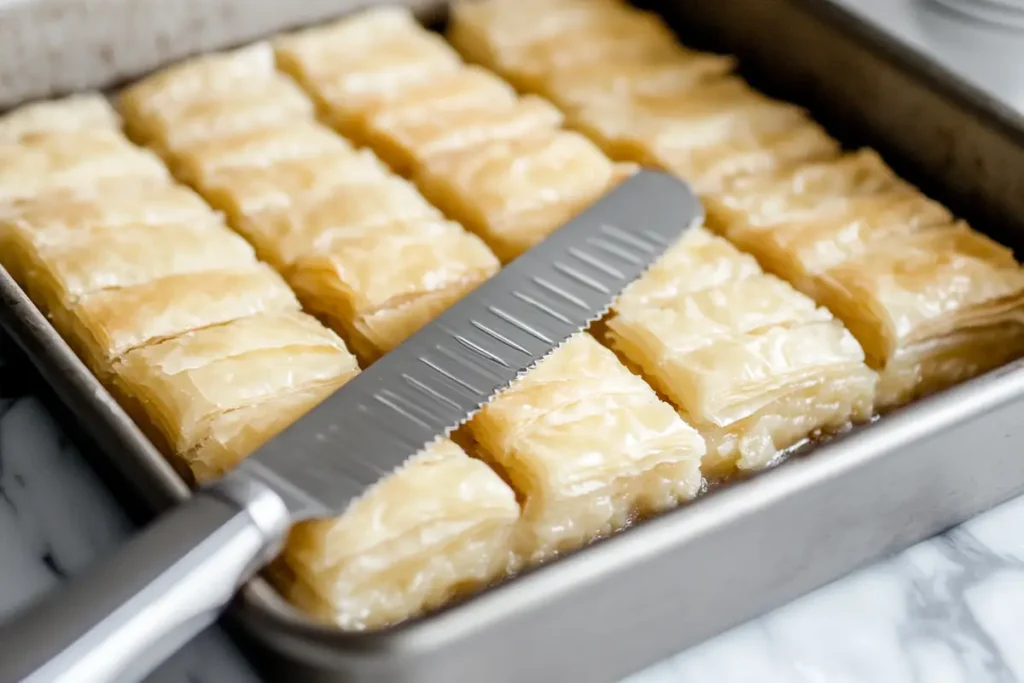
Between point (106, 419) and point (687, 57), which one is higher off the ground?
point (687, 57)

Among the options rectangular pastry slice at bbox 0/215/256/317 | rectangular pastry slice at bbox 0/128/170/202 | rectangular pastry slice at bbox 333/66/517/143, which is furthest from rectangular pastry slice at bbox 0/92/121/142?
rectangular pastry slice at bbox 333/66/517/143

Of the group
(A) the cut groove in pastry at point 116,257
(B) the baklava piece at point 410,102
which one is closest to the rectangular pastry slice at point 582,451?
(A) the cut groove in pastry at point 116,257

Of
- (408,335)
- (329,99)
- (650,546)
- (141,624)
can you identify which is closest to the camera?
(141,624)

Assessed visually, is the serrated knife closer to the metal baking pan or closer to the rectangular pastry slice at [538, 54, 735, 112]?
the metal baking pan

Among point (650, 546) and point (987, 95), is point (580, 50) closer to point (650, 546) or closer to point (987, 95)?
point (987, 95)

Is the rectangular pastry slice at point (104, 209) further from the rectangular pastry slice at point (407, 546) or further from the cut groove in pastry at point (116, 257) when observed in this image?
the rectangular pastry slice at point (407, 546)

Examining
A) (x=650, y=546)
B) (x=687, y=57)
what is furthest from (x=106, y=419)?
(x=687, y=57)

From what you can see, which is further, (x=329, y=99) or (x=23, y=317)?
(x=329, y=99)
